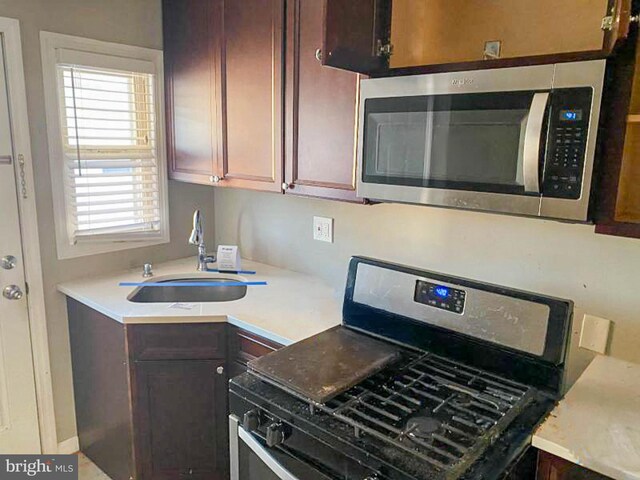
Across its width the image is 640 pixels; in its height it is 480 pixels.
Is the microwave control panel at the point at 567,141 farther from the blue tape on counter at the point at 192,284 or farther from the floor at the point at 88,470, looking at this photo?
the floor at the point at 88,470

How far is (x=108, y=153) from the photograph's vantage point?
235cm

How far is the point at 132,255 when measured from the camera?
255 cm

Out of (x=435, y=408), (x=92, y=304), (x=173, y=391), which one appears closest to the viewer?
(x=435, y=408)

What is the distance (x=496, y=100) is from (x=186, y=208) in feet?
6.23

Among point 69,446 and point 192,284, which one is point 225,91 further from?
point 69,446

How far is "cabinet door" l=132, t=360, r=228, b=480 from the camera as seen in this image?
A: 194 cm

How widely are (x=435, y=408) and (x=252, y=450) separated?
0.53 m

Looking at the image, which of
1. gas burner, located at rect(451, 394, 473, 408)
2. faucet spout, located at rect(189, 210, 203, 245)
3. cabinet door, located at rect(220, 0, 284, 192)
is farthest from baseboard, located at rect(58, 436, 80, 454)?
gas burner, located at rect(451, 394, 473, 408)

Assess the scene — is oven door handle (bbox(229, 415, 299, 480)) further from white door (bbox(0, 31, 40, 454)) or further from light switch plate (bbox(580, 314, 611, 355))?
white door (bbox(0, 31, 40, 454))

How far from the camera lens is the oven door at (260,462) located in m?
1.22

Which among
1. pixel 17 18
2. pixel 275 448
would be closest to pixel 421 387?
pixel 275 448

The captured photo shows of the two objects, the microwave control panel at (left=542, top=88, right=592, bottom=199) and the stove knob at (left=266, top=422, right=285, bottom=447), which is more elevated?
the microwave control panel at (left=542, top=88, right=592, bottom=199)

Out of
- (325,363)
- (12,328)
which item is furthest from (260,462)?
(12,328)

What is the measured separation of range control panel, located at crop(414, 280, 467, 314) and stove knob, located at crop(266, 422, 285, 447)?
1.96 ft
